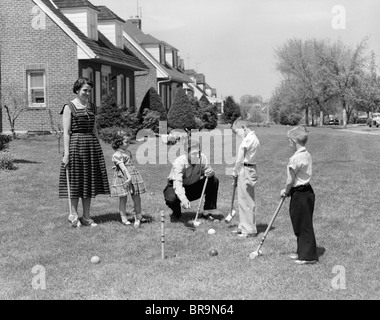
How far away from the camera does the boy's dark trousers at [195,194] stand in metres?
8.81

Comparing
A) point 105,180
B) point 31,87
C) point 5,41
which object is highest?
point 5,41

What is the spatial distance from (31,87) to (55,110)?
4.97 ft

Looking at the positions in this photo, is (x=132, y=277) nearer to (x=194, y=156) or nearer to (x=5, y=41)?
(x=194, y=156)

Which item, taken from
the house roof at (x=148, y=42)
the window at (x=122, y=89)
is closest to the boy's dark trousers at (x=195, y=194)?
the window at (x=122, y=89)

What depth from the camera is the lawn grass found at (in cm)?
557

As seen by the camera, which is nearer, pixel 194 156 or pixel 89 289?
pixel 89 289

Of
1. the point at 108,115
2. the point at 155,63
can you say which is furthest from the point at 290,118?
the point at 108,115

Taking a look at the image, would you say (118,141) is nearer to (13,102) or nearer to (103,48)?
(13,102)

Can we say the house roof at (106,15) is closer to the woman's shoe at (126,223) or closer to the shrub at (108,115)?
the shrub at (108,115)

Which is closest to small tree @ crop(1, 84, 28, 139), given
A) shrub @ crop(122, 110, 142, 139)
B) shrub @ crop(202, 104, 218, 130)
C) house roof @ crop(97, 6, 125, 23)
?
shrub @ crop(122, 110, 142, 139)

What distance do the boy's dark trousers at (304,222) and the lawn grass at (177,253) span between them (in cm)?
18

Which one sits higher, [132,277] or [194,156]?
[194,156]
